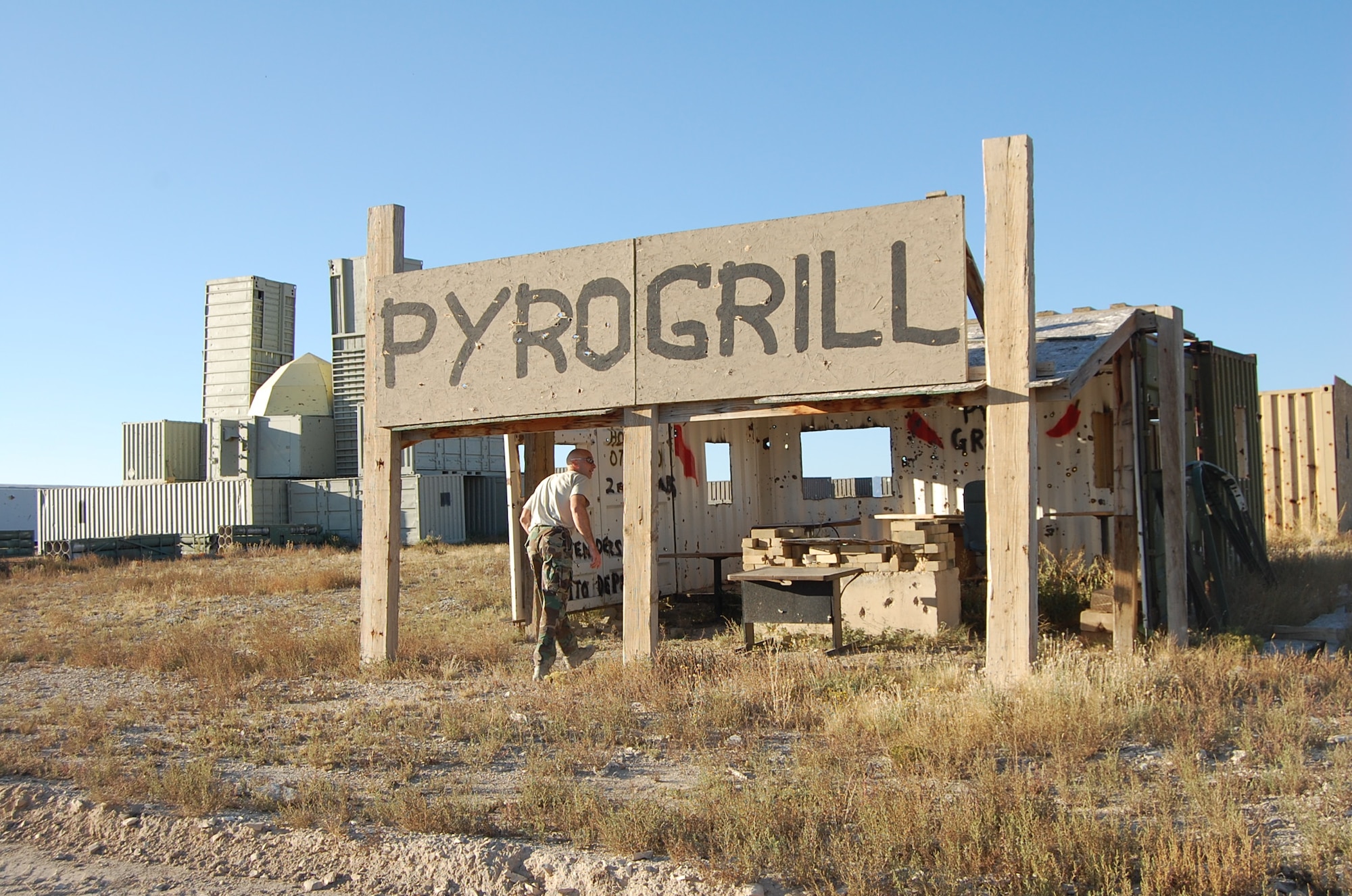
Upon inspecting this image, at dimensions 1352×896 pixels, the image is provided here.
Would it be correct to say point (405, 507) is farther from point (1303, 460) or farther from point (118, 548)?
point (1303, 460)

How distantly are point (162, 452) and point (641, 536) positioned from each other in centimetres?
2866

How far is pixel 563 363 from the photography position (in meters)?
9.93

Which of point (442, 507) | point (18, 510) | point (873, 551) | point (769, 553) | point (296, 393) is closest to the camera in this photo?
point (769, 553)

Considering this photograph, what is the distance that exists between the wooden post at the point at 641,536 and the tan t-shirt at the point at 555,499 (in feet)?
1.62

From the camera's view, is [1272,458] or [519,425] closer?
[519,425]

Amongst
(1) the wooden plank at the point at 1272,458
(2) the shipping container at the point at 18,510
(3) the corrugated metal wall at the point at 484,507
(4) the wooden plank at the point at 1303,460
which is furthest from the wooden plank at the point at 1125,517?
(2) the shipping container at the point at 18,510

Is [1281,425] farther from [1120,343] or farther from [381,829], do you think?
[381,829]

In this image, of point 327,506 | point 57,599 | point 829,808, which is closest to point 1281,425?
point 829,808

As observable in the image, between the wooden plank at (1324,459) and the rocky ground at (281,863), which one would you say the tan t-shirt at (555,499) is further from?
the wooden plank at (1324,459)

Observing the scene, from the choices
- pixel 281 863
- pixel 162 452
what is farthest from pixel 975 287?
pixel 162 452

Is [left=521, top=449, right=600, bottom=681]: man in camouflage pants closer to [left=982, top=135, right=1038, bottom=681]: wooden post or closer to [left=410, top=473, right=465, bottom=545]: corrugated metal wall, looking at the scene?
[left=982, top=135, right=1038, bottom=681]: wooden post

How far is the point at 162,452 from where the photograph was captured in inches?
1326

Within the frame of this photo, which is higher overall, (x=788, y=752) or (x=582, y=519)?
(x=582, y=519)

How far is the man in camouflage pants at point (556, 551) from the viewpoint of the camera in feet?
29.9
